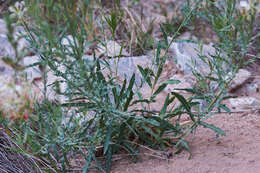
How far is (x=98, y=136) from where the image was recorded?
78.2 inches

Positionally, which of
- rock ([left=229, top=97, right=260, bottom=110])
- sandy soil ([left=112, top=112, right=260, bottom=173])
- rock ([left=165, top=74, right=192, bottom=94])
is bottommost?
sandy soil ([left=112, top=112, right=260, bottom=173])

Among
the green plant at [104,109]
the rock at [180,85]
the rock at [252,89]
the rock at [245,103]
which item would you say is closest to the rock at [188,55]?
the rock at [180,85]

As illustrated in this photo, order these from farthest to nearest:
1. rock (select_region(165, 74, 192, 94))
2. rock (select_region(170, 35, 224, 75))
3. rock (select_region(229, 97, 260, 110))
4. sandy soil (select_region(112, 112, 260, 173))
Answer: rock (select_region(170, 35, 224, 75)) → rock (select_region(165, 74, 192, 94)) → rock (select_region(229, 97, 260, 110)) → sandy soil (select_region(112, 112, 260, 173))

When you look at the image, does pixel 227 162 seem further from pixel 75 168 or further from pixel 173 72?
pixel 173 72

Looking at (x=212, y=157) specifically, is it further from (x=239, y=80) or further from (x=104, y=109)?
(x=239, y=80)

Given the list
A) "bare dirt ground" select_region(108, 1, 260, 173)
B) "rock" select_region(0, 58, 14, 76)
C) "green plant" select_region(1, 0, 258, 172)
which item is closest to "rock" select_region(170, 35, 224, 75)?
"bare dirt ground" select_region(108, 1, 260, 173)

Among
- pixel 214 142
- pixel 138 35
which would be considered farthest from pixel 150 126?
pixel 138 35

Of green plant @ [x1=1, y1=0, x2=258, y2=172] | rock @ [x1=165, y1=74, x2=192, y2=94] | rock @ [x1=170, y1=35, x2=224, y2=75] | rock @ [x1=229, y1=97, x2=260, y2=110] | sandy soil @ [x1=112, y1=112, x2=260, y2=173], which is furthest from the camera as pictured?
rock @ [x1=170, y1=35, x2=224, y2=75]

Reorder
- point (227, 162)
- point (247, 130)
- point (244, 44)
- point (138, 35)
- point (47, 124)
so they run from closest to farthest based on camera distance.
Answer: point (47, 124)
point (244, 44)
point (227, 162)
point (247, 130)
point (138, 35)

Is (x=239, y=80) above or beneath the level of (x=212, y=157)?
above

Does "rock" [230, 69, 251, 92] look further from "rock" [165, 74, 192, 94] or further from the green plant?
the green plant

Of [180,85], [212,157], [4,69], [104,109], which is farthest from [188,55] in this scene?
[104,109]

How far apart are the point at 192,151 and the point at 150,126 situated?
0.30m

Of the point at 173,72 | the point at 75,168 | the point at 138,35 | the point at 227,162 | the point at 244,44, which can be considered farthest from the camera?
the point at 138,35
